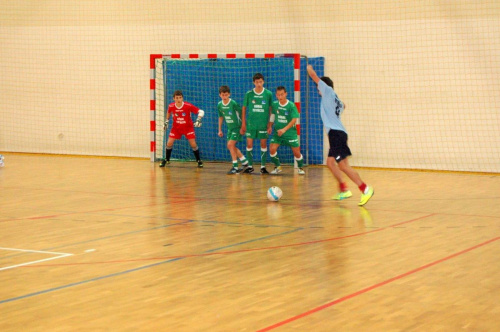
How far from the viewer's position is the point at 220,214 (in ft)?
29.9

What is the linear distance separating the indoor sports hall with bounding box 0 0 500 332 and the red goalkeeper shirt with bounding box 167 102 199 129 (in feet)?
2.93

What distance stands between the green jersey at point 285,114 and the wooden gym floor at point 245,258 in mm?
2223

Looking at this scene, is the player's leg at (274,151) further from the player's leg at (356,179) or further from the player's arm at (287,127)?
the player's leg at (356,179)

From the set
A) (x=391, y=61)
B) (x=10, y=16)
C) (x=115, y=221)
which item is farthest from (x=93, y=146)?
(x=115, y=221)

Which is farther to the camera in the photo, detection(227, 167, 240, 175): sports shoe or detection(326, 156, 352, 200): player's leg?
detection(227, 167, 240, 175): sports shoe

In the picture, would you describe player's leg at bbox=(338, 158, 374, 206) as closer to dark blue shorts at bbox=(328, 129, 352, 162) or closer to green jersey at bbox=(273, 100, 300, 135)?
dark blue shorts at bbox=(328, 129, 352, 162)

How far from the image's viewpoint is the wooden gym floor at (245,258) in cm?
472

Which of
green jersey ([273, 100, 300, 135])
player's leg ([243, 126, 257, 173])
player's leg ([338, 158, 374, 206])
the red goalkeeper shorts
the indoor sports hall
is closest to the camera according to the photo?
the indoor sports hall

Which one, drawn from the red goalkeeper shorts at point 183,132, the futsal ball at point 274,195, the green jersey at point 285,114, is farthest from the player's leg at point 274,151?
the futsal ball at point 274,195

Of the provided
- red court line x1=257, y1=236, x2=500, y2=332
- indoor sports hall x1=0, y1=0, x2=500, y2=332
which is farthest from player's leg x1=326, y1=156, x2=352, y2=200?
red court line x1=257, y1=236, x2=500, y2=332

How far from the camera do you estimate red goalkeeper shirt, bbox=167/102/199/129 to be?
15.4 metres

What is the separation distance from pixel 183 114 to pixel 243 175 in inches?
92.0

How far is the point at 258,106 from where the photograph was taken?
46.8 feet

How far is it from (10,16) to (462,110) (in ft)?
37.9
